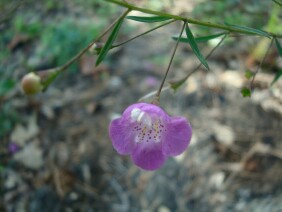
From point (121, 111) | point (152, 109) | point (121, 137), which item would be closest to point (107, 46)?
point (152, 109)

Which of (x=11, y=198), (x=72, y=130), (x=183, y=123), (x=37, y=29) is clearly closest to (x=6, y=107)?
(x=72, y=130)

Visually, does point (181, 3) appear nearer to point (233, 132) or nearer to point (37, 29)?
point (37, 29)

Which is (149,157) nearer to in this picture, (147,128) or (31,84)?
(147,128)

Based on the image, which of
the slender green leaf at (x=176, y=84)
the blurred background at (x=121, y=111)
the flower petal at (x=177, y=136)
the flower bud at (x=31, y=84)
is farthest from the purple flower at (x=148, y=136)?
the blurred background at (x=121, y=111)

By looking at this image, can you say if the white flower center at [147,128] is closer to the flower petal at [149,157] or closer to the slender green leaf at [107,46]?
the flower petal at [149,157]

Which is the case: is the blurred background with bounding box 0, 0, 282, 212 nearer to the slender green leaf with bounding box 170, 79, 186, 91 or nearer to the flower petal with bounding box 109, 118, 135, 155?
the slender green leaf with bounding box 170, 79, 186, 91

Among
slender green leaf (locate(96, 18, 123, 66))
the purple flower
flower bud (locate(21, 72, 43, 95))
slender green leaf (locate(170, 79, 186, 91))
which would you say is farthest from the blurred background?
flower bud (locate(21, 72, 43, 95))

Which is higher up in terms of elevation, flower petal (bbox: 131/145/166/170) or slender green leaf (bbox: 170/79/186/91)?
slender green leaf (bbox: 170/79/186/91)
